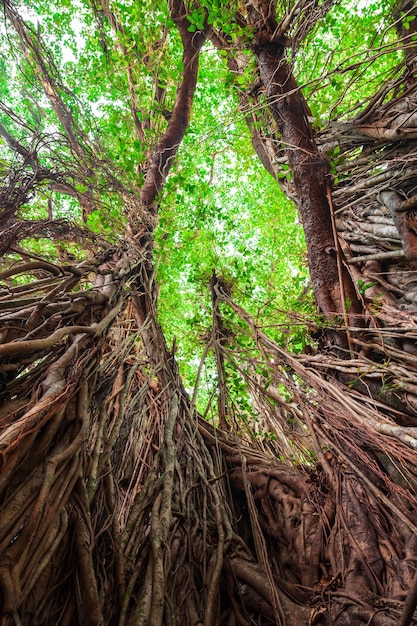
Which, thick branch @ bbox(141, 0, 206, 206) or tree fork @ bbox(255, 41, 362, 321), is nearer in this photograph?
tree fork @ bbox(255, 41, 362, 321)

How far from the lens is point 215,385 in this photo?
256 centimetres

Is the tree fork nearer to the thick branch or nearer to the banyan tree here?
the banyan tree

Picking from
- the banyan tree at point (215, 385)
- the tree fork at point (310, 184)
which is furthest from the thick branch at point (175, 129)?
the tree fork at point (310, 184)

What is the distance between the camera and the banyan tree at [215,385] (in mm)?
1092

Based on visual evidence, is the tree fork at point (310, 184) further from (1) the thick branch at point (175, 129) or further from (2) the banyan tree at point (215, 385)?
(1) the thick branch at point (175, 129)

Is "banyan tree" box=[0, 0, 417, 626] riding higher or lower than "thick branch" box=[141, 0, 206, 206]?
lower

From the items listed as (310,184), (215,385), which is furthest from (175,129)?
(215,385)

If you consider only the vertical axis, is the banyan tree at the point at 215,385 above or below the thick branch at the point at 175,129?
below

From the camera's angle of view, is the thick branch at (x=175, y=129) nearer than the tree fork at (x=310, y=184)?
No

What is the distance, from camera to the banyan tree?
1092 millimetres

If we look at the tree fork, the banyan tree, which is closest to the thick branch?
the banyan tree

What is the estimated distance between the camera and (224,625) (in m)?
1.33

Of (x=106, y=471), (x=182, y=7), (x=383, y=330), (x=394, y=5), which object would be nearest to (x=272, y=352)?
(x=383, y=330)

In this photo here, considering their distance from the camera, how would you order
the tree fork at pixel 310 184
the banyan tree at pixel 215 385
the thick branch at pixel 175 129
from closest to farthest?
the banyan tree at pixel 215 385, the tree fork at pixel 310 184, the thick branch at pixel 175 129
